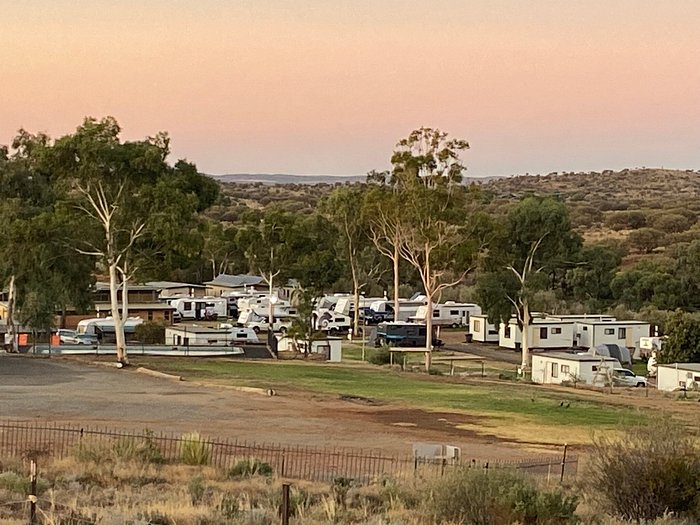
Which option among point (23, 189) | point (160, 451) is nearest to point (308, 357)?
point (23, 189)

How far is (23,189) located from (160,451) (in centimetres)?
2565

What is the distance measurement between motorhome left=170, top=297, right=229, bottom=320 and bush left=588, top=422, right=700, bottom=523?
58.2 metres

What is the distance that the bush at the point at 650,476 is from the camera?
13.7 metres

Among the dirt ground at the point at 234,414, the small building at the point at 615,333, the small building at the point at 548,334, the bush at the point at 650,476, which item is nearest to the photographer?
the bush at the point at 650,476

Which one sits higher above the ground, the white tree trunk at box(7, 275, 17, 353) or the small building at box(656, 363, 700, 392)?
the white tree trunk at box(7, 275, 17, 353)

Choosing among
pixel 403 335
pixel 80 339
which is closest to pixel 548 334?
pixel 403 335

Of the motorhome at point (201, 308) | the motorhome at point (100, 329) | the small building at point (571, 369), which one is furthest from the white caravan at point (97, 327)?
the small building at point (571, 369)

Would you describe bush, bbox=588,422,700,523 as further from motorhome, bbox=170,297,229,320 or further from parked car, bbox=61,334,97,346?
motorhome, bbox=170,297,229,320

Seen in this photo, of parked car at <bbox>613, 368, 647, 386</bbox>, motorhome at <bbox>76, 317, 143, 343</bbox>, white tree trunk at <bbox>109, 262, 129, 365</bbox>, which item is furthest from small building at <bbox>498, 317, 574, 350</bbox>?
white tree trunk at <bbox>109, 262, 129, 365</bbox>

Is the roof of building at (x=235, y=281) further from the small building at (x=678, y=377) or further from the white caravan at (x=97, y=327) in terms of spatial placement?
the small building at (x=678, y=377)

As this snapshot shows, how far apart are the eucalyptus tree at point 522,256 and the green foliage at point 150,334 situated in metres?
15.8

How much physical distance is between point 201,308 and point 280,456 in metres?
53.0

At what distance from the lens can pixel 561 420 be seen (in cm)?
2838

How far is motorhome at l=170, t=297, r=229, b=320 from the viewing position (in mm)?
71375
